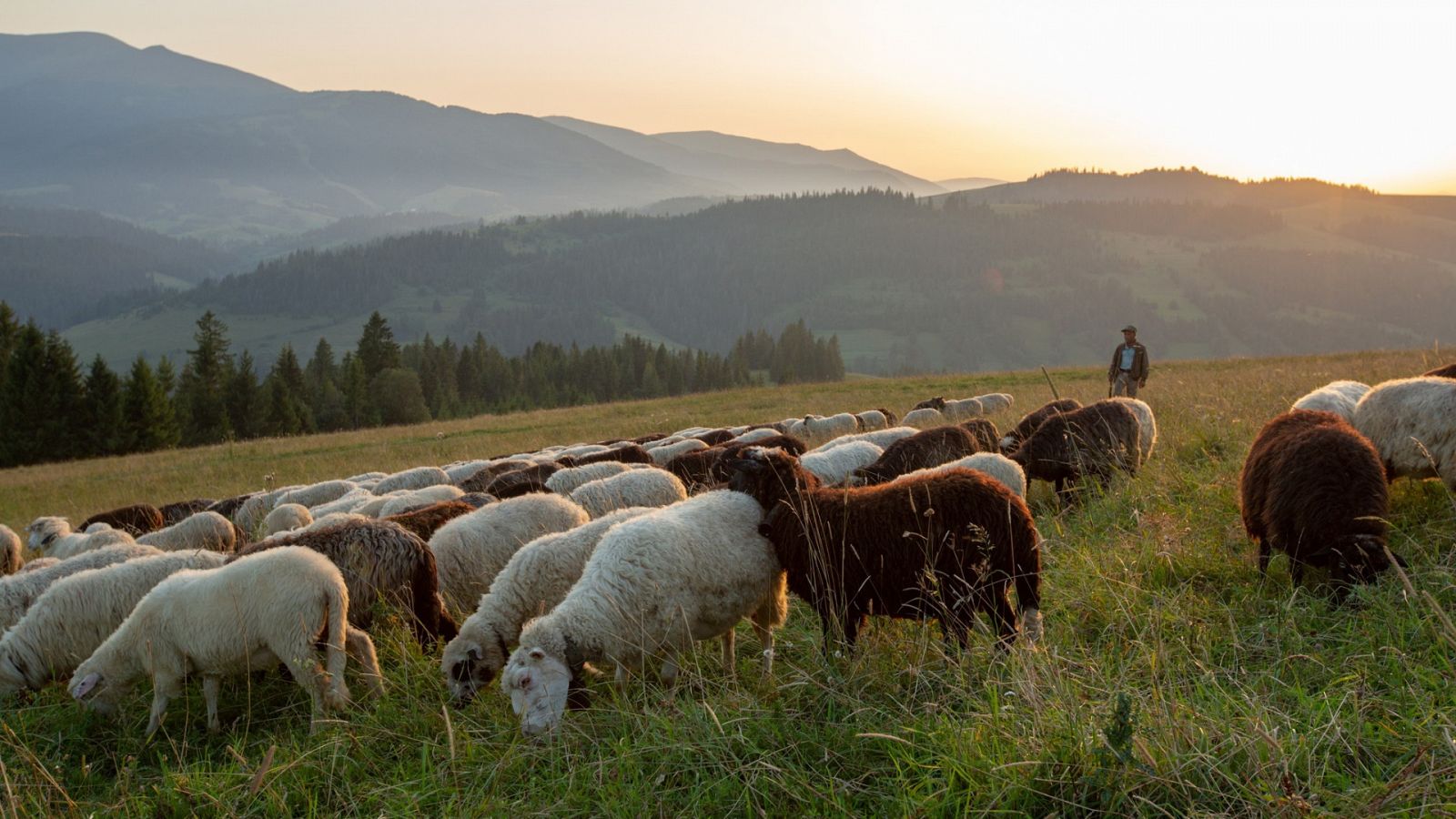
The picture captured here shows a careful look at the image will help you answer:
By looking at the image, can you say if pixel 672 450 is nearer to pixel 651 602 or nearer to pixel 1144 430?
pixel 1144 430

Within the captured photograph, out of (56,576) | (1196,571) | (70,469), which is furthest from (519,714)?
(70,469)

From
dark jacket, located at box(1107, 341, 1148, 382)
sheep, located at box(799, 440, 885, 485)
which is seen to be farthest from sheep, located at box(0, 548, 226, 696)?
dark jacket, located at box(1107, 341, 1148, 382)

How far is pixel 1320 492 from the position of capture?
5.66 m

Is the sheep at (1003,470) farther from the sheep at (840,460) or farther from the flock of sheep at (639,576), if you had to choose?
the sheep at (840,460)

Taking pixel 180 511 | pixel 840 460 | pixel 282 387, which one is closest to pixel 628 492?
pixel 840 460

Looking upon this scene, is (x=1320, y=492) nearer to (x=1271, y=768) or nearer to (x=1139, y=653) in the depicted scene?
(x=1139, y=653)

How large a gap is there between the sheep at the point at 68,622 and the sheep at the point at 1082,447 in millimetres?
10187

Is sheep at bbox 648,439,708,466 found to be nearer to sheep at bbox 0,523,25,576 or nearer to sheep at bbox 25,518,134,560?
sheep at bbox 25,518,134,560

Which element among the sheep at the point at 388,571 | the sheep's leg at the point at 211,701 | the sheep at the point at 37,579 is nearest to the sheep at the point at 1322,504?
the sheep at the point at 388,571

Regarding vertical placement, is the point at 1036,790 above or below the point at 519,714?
above

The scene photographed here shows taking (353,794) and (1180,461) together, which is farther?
(1180,461)

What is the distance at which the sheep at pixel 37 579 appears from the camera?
29.0 ft

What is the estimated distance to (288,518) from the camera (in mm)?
13211

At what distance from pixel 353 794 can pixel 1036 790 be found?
3.68 m
